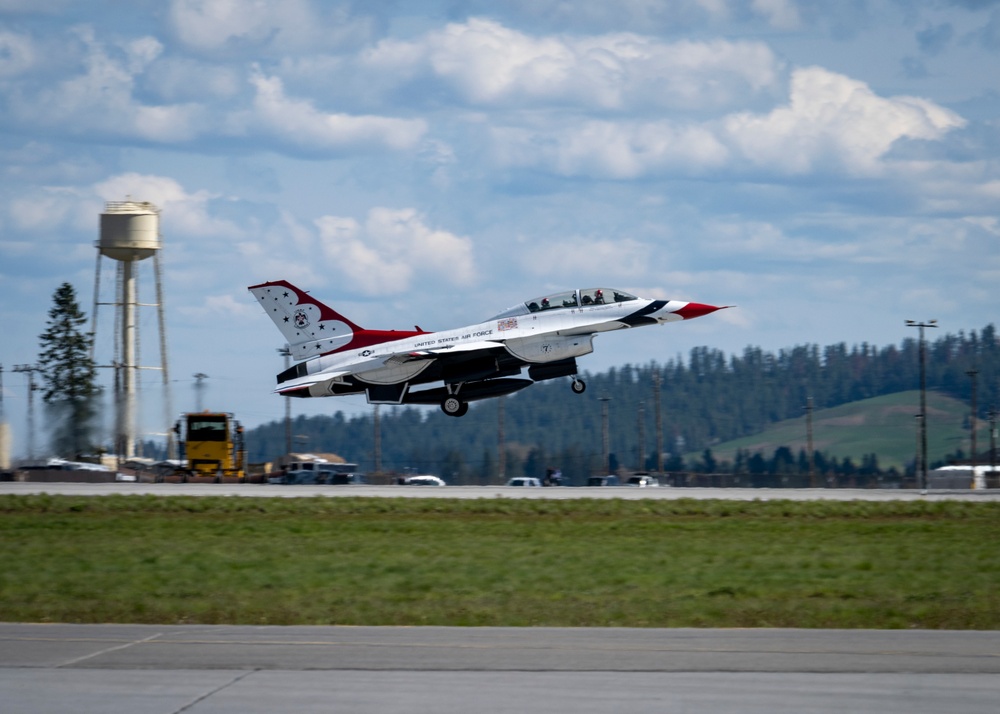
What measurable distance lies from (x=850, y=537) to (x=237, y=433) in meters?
36.3

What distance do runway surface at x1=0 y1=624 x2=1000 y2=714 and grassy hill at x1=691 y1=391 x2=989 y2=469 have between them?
145217 millimetres

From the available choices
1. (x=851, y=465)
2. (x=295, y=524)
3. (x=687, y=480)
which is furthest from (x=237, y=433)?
(x=851, y=465)

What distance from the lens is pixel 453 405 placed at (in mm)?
42406

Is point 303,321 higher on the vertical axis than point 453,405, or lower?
higher

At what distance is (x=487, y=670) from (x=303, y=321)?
3305 centimetres

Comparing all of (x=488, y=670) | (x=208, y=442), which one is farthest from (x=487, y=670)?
(x=208, y=442)

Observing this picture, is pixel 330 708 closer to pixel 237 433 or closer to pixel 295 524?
pixel 295 524

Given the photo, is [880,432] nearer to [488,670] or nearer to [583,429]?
[583,429]

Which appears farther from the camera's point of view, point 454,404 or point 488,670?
point 454,404

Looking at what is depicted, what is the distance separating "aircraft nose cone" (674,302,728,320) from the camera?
40.0 meters

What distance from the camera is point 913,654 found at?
518 inches

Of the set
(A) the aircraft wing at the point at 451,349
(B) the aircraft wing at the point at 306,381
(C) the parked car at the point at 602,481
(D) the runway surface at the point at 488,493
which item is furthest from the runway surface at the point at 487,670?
(C) the parked car at the point at 602,481

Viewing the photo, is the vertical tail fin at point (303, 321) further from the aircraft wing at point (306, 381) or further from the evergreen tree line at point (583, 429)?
the evergreen tree line at point (583, 429)

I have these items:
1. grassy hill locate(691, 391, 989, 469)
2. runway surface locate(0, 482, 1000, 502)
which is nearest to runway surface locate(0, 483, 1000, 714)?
runway surface locate(0, 482, 1000, 502)
